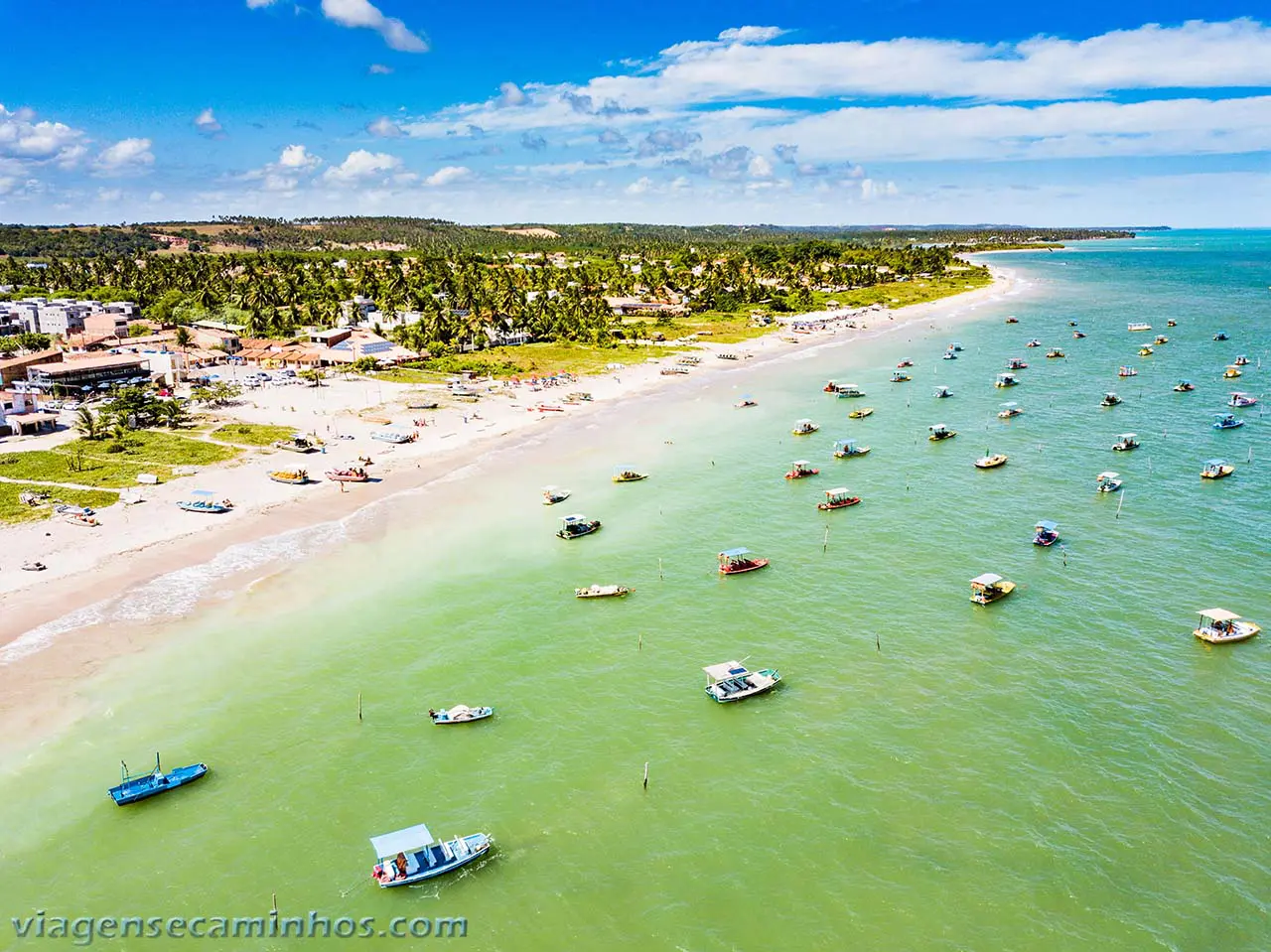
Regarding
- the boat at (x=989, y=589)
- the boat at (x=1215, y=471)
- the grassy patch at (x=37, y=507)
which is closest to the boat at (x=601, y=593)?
the boat at (x=989, y=589)

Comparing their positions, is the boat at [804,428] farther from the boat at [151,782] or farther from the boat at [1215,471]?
the boat at [151,782]

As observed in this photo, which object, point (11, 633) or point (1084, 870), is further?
point (11, 633)

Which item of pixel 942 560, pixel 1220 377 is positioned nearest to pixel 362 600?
pixel 942 560

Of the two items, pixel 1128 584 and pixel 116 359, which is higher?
pixel 116 359

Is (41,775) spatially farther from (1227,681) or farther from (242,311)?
(242,311)

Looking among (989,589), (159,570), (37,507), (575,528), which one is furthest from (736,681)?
(37,507)

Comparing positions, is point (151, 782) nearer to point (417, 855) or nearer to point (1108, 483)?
point (417, 855)

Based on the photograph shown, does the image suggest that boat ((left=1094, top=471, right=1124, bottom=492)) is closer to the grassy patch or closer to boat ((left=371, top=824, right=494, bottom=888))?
boat ((left=371, top=824, right=494, bottom=888))
